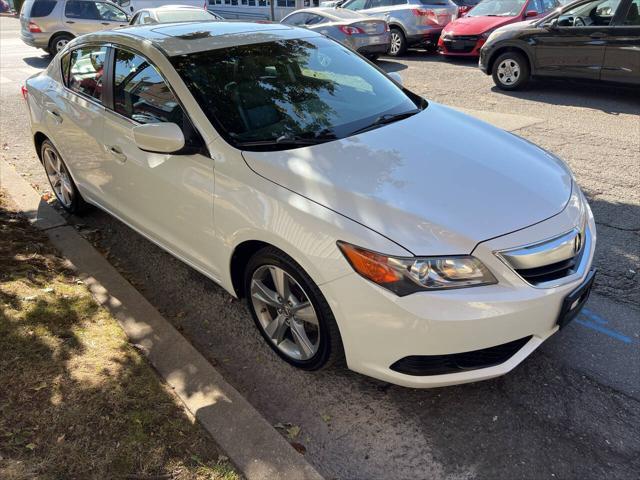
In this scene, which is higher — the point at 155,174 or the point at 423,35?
the point at 155,174

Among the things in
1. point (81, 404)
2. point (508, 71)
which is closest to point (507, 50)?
point (508, 71)

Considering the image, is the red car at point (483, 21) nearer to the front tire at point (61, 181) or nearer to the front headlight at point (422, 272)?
the front tire at point (61, 181)

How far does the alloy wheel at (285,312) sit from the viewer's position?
2.76 metres

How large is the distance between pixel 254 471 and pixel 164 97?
7.37 feet

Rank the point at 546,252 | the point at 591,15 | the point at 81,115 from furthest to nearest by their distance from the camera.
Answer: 1. the point at 591,15
2. the point at 81,115
3. the point at 546,252

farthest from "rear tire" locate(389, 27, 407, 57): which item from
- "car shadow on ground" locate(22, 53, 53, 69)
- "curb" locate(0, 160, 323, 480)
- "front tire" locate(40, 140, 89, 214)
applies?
"curb" locate(0, 160, 323, 480)

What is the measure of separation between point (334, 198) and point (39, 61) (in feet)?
49.7

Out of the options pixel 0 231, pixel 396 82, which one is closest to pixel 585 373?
pixel 396 82

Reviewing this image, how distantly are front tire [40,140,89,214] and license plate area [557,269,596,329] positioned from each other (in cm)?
403

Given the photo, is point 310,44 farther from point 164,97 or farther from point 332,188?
point 332,188

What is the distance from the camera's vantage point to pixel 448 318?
2254 mm

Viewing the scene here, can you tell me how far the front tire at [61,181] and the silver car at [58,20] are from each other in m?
10.8

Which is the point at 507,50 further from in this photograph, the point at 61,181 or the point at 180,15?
the point at 180,15

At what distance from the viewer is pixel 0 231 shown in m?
4.29
